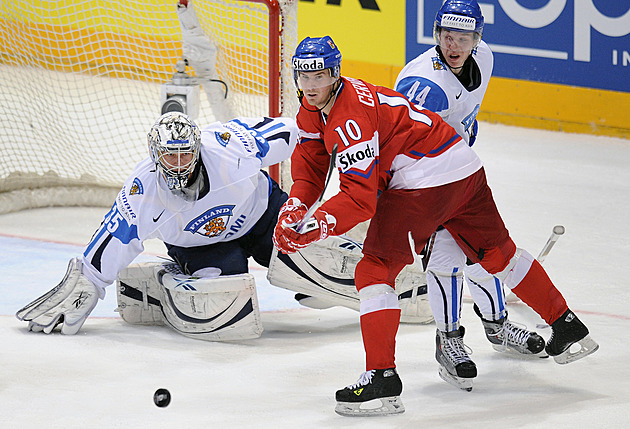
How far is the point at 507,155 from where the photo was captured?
6543mm

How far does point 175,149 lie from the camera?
129 inches

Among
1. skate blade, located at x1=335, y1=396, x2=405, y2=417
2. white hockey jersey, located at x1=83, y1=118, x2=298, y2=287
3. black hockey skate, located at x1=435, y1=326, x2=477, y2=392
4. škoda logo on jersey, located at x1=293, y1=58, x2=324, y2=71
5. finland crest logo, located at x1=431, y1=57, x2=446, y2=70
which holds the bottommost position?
black hockey skate, located at x1=435, y1=326, x2=477, y2=392

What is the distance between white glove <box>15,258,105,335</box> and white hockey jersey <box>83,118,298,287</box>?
0.11 ft

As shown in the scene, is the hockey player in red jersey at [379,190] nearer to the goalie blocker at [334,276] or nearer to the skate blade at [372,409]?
the skate blade at [372,409]

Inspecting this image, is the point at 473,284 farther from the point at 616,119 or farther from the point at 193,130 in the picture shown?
the point at 616,119

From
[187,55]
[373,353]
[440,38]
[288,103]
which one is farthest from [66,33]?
[373,353]

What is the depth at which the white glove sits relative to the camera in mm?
3418

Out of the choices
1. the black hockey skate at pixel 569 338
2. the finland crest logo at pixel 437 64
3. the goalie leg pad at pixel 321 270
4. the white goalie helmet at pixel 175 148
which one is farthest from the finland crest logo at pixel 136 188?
the black hockey skate at pixel 569 338

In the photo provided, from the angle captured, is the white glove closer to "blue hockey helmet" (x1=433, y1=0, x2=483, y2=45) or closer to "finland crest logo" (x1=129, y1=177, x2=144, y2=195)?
"finland crest logo" (x1=129, y1=177, x2=144, y2=195)

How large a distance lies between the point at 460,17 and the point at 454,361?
107cm

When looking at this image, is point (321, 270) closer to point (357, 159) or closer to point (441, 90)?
point (441, 90)

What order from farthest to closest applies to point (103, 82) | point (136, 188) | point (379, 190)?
point (103, 82), point (136, 188), point (379, 190)

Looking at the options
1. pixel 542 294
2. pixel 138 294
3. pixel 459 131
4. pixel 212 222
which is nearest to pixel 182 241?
pixel 212 222

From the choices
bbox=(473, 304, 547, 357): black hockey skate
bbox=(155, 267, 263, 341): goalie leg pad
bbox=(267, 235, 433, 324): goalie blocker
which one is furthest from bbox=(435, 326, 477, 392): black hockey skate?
bbox=(155, 267, 263, 341): goalie leg pad
